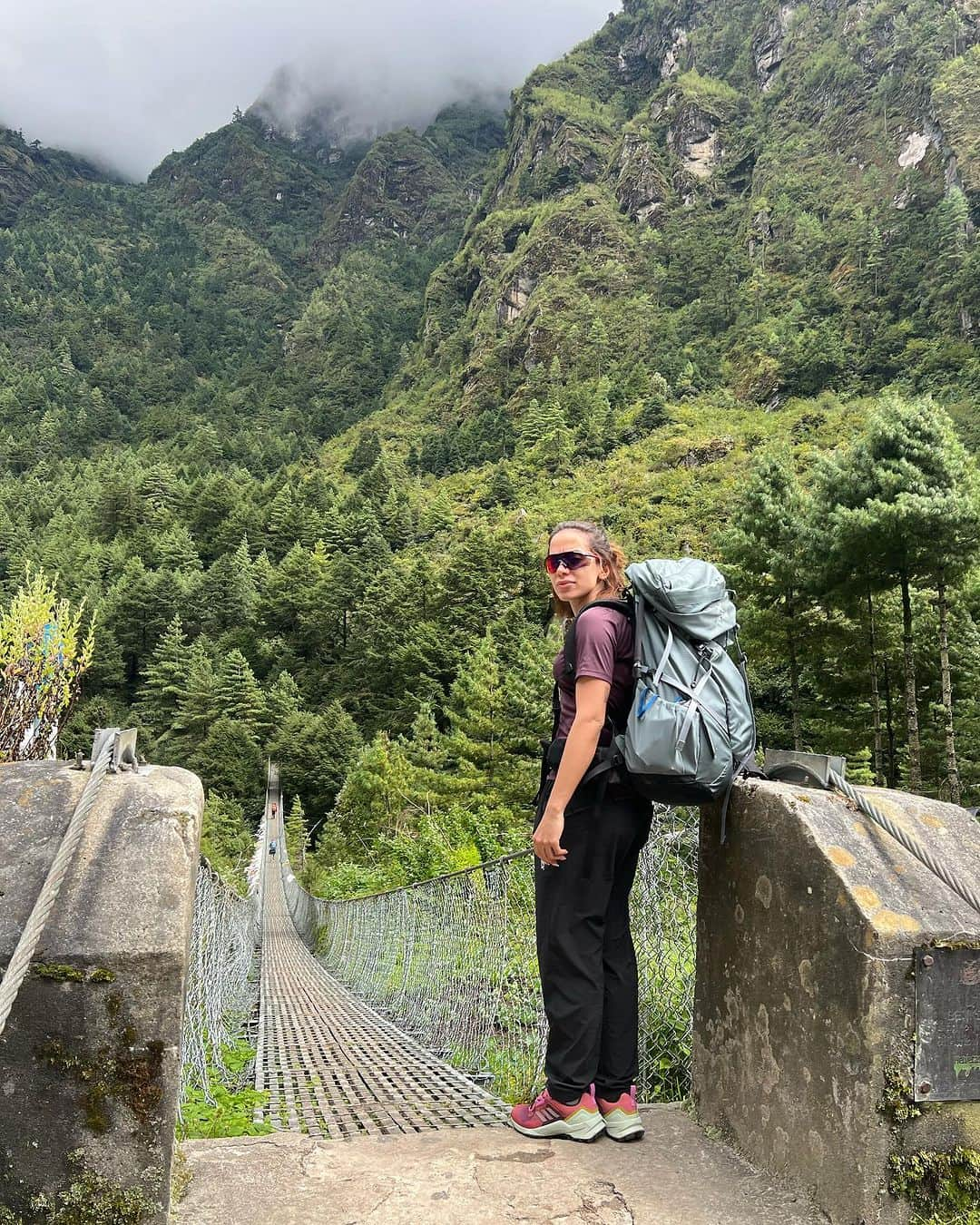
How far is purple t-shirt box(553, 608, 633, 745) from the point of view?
1938 millimetres

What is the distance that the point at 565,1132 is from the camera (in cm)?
198

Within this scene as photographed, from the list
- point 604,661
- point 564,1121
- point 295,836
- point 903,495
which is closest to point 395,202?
point 295,836

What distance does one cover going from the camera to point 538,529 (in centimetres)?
4672

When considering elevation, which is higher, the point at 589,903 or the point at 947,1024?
the point at 589,903

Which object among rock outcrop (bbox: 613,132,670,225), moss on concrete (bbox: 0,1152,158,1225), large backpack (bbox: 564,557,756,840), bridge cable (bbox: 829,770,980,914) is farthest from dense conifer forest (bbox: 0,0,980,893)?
moss on concrete (bbox: 0,1152,158,1225)

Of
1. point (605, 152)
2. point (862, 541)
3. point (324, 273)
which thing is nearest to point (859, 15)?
point (605, 152)

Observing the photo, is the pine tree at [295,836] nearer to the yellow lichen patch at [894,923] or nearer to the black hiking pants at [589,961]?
the black hiking pants at [589,961]

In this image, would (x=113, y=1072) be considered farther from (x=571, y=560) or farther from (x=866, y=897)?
(x=571, y=560)

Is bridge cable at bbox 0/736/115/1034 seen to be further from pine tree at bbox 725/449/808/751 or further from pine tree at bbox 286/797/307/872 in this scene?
pine tree at bbox 286/797/307/872

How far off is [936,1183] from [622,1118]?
0.68 metres

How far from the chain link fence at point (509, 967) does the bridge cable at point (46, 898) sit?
1.50 m

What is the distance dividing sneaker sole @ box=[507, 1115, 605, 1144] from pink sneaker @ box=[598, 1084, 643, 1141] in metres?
0.02

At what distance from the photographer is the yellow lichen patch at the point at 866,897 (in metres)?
1.59

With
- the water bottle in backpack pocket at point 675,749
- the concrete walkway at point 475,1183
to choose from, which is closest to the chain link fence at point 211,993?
the concrete walkway at point 475,1183
